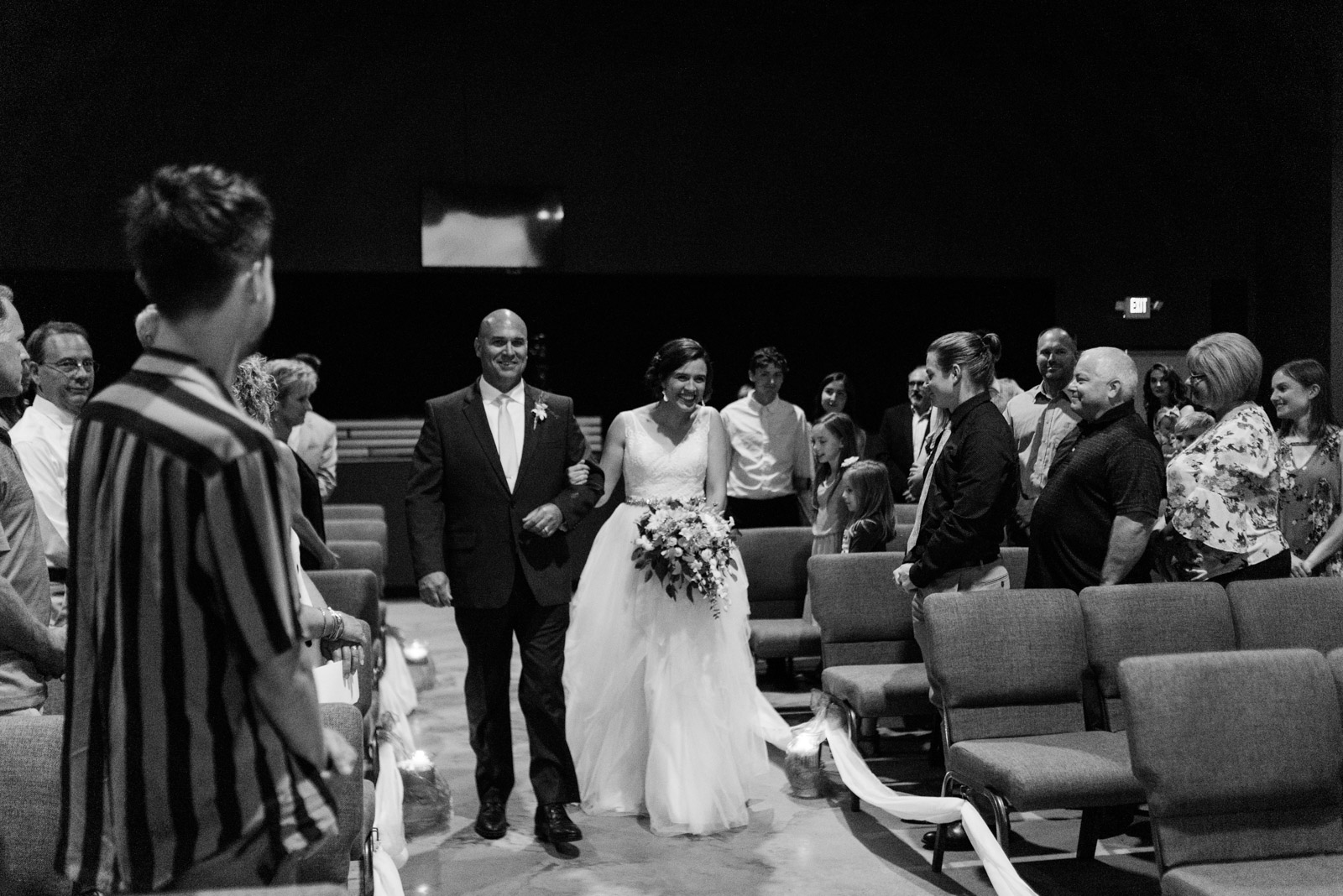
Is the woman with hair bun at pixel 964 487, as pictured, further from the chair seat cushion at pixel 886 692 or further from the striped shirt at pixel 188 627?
the striped shirt at pixel 188 627

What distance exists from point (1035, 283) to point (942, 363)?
7171 mm

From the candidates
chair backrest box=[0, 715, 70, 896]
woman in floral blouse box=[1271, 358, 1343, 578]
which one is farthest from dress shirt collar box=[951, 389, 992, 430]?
chair backrest box=[0, 715, 70, 896]

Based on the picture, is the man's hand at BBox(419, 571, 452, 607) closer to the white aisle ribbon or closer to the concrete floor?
the concrete floor

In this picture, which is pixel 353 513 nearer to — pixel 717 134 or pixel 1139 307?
pixel 717 134

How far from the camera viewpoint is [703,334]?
10.6 meters

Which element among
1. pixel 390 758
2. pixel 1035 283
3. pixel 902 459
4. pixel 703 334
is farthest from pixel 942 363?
pixel 1035 283

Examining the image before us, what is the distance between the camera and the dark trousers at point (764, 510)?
8.05m

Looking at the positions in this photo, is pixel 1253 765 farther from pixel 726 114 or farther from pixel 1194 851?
pixel 726 114

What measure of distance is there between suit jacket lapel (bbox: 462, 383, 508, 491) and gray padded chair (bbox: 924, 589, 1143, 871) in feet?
4.95

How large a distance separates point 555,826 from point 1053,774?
5.46 feet

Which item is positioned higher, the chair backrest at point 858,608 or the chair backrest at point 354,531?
the chair backrest at point 354,531

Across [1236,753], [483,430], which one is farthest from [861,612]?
[1236,753]

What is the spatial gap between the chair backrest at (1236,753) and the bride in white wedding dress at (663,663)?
6.13ft

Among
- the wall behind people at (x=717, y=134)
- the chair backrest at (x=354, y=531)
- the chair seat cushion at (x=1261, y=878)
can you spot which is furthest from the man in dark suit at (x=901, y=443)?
the chair seat cushion at (x=1261, y=878)
